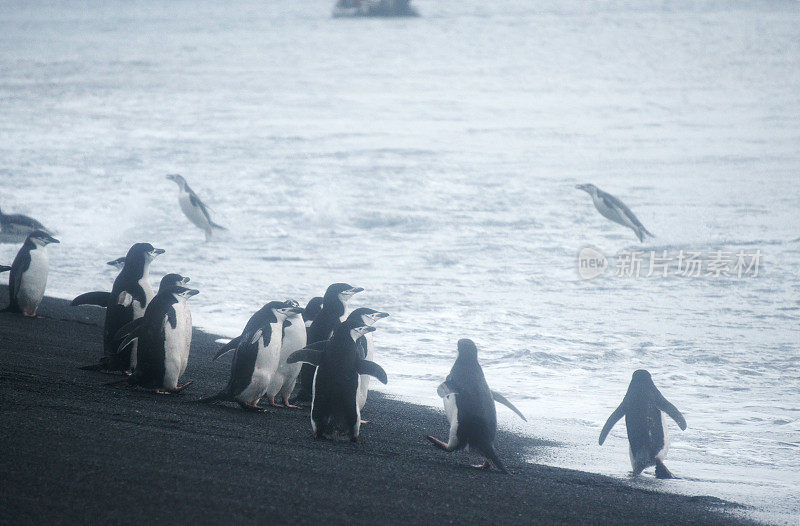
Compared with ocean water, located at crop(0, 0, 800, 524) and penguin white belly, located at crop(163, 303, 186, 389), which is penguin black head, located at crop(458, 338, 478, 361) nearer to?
ocean water, located at crop(0, 0, 800, 524)

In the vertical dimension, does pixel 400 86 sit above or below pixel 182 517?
above

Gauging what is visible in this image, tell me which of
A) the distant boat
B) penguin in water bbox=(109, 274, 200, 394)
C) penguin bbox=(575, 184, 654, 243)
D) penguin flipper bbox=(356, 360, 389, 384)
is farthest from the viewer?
the distant boat

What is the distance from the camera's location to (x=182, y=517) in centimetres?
296

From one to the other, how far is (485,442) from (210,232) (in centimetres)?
997

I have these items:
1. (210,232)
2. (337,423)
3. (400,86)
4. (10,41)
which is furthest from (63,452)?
(10,41)

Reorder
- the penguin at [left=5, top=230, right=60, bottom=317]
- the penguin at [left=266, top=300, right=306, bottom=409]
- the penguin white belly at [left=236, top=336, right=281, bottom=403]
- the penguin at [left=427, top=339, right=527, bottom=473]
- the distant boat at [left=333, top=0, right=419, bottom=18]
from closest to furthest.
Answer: the penguin at [left=427, top=339, right=527, bottom=473] → the penguin white belly at [left=236, top=336, right=281, bottom=403] → the penguin at [left=266, top=300, right=306, bottom=409] → the penguin at [left=5, top=230, right=60, bottom=317] → the distant boat at [left=333, top=0, right=419, bottom=18]

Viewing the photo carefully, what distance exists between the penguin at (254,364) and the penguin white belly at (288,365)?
0.31 feet

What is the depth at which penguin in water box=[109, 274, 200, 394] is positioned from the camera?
16.2 ft

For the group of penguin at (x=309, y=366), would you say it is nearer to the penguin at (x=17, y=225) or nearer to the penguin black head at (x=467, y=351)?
the penguin black head at (x=467, y=351)

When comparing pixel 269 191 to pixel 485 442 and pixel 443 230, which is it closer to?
pixel 443 230

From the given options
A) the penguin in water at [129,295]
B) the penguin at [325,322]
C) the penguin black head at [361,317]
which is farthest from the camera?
the penguin in water at [129,295]

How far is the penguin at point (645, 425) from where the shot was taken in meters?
4.31

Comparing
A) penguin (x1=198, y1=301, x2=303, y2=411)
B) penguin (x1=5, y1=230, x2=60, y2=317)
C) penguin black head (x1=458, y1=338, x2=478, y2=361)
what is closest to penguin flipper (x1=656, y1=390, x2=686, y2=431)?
penguin black head (x1=458, y1=338, x2=478, y2=361)

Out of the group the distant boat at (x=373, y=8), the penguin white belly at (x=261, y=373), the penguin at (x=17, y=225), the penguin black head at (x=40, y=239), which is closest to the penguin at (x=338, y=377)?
the penguin white belly at (x=261, y=373)
